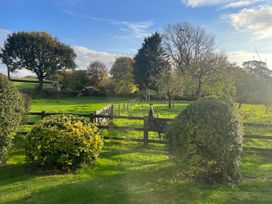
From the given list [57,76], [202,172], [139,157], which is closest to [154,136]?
[139,157]

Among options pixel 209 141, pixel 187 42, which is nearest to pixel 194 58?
pixel 187 42

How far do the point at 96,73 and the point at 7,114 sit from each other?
46013mm

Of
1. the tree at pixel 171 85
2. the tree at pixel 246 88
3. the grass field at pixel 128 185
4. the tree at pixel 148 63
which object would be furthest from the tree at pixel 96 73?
the grass field at pixel 128 185

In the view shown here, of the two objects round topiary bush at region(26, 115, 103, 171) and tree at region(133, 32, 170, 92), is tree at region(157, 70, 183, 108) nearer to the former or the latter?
tree at region(133, 32, 170, 92)

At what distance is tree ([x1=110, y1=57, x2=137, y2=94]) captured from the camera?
173ft

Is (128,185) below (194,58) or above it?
below

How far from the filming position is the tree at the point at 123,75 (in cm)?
5262

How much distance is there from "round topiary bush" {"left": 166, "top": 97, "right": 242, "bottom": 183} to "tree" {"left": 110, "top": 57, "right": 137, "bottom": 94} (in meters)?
43.9

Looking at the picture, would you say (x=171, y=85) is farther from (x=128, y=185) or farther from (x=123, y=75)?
(x=128, y=185)

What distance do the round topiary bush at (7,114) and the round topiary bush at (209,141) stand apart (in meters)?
5.27

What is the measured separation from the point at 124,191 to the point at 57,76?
163 feet

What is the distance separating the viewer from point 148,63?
5431cm

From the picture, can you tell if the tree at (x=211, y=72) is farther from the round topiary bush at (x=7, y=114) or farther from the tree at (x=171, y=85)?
the round topiary bush at (x=7, y=114)

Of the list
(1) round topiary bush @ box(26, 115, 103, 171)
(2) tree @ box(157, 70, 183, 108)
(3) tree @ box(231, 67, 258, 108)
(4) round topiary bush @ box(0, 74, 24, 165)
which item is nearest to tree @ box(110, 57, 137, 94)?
(2) tree @ box(157, 70, 183, 108)
